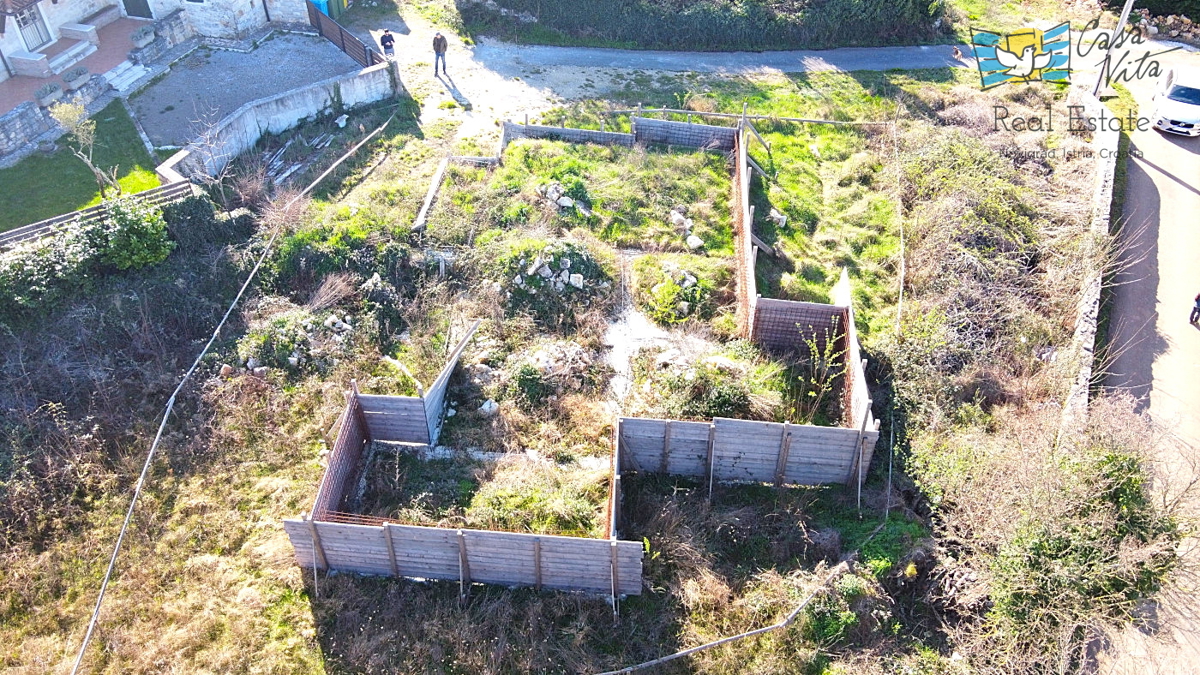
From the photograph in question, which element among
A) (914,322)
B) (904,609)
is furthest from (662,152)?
(904,609)

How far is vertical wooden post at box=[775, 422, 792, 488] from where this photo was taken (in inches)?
501

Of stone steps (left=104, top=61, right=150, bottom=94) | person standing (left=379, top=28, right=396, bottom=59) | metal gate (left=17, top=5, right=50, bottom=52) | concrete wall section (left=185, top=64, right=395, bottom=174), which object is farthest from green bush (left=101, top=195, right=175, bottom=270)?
person standing (left=379, top=28, right=396, bottom=59)

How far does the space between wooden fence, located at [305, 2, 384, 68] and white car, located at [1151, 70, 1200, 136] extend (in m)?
22.2

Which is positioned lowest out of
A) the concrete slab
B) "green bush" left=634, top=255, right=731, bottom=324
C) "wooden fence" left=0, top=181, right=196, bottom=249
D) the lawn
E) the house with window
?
"green bush" left=634, top=255, right=731, bottom=324

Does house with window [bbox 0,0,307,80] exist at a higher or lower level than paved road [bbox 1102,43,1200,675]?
higher

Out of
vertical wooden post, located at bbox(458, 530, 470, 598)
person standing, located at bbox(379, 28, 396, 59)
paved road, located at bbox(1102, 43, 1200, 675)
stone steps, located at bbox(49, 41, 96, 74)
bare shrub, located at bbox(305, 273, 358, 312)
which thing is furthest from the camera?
person standing, located at bbox(379, 28, 396, 59)

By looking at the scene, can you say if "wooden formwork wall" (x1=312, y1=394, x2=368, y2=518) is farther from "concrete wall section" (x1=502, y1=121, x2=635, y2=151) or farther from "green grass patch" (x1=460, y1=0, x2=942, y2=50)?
"green grass patch" (x1=460, y1=0, x2=942, y2=50)

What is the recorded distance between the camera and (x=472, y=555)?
37.8 ft

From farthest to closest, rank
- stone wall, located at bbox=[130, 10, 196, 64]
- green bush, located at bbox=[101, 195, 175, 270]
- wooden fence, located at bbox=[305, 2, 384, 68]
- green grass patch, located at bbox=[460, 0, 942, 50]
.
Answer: green grass patch, located at bbox=[460, 0, 942, 50]
wooden fence, located at bbox=[305, 2, 384, 68]
stone wall, located at bbox=[130, 10, 196, 64]
green bush, located at bbox=[101, 195, 175, 270]

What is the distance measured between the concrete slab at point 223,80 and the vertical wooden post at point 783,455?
53.7 ft

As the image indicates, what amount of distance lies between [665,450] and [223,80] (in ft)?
61.3

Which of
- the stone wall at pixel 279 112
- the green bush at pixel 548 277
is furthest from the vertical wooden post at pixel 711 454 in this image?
the stone wall at pixel 279 112

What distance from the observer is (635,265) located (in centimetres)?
1733

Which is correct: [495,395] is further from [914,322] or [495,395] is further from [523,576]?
[914,322]
